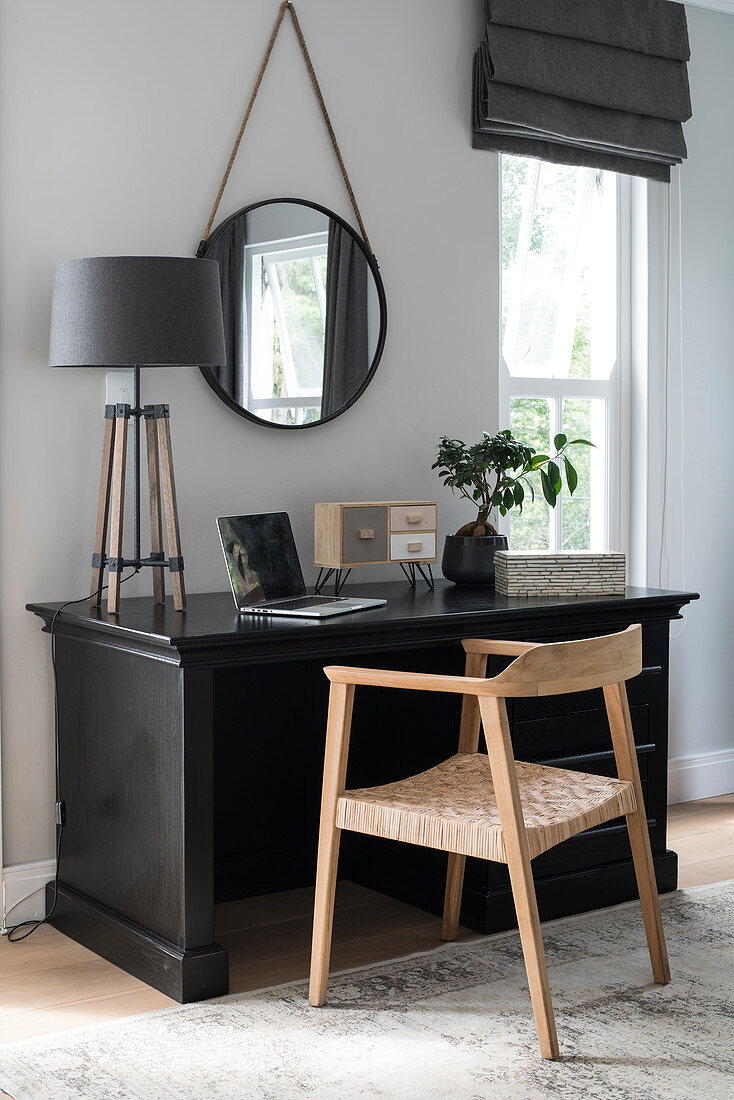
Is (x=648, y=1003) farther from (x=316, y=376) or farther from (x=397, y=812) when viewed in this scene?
(x=316, y=376)

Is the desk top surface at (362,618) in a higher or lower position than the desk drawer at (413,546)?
lower

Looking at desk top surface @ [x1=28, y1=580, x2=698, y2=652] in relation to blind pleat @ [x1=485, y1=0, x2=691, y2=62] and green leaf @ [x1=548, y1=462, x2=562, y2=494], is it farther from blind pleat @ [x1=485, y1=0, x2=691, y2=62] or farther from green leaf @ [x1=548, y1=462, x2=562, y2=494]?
blind pleat @ [x1=485, y1=0, x2=691, y2=62]

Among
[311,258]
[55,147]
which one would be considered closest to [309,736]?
[311,258]

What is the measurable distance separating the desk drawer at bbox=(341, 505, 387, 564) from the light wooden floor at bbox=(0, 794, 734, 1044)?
0.84 m

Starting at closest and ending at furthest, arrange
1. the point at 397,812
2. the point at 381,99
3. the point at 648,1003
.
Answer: the point at 397,812, the point at 648,1003, the point at 381,99

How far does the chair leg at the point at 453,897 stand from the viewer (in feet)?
8.51

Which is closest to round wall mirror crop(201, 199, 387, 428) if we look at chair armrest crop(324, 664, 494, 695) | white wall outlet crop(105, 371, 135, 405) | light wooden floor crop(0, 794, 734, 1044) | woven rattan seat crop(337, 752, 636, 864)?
white wall outlet crop(105, 371, 135, 405)

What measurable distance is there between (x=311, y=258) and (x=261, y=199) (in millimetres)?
190

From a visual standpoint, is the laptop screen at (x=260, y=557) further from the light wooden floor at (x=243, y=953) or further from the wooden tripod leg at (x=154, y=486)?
the light wooden floor at (x=243, y=953)

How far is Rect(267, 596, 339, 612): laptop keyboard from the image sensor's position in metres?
2.58

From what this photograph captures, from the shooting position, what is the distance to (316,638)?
7.79 ft

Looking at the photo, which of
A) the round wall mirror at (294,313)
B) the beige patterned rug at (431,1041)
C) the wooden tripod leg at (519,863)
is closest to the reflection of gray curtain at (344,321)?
the round wall mirror at (294,313)

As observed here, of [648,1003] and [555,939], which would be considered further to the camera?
[555,939]

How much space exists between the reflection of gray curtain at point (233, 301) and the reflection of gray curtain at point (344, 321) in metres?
0.25
